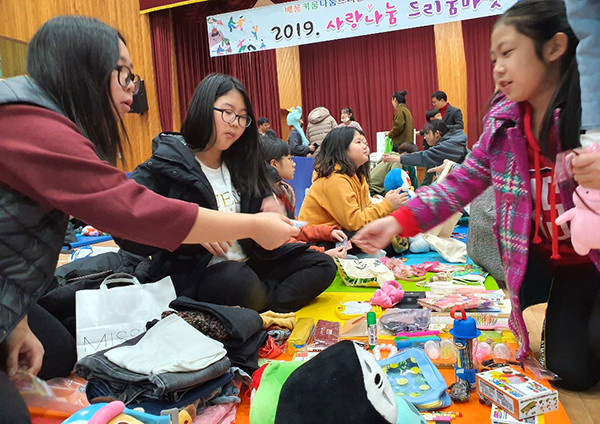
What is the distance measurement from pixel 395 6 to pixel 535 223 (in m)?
4.45

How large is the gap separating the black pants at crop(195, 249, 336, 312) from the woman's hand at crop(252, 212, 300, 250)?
0.97 m

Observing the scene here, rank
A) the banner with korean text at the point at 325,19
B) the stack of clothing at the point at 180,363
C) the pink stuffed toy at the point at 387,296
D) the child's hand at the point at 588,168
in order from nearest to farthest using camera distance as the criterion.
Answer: the child's hand at the point at 588,168 → the stack of clothing at the point at 180,363 → the pink stuffed toy at the point at 387,296 → the banner with korean text at the point at 325,19

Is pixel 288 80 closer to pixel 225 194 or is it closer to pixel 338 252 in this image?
pixel 338 252

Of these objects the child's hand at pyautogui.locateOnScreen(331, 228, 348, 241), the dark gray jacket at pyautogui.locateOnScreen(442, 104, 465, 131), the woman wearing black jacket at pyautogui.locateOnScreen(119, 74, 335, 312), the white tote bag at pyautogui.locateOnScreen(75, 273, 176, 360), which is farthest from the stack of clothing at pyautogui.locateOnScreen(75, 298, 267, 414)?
the dark gray jacket at pyautogui.locateOnScreen(442, 104, 465, 131)

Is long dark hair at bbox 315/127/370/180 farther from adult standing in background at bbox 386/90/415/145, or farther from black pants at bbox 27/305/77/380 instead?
adult standing in background at bbox 386/90/415/145

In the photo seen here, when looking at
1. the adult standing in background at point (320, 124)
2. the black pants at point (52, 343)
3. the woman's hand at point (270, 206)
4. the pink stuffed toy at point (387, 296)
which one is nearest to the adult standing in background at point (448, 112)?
the adult standing in background at point (320, 124)

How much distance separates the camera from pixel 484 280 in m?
2.77

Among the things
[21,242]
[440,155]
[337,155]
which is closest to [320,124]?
[440,155]

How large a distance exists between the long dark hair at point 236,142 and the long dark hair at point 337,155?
2.72 feet

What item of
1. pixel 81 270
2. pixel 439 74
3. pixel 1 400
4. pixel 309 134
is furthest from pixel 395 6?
pixel 1 400

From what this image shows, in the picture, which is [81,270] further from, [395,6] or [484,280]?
[395,6]

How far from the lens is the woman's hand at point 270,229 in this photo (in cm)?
117

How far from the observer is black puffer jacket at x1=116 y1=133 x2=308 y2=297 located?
7.00ft

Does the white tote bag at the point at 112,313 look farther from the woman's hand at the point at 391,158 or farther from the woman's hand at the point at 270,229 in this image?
the woman's hand at the point at 391,158
